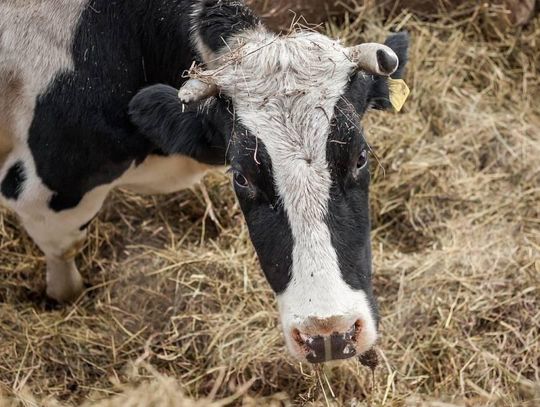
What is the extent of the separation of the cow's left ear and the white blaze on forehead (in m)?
0.27

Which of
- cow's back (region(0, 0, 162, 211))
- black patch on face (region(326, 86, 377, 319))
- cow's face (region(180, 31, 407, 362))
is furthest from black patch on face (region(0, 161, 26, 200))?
black patch on face (region(326, 86, 377, 319))

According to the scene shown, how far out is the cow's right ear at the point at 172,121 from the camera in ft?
13.4

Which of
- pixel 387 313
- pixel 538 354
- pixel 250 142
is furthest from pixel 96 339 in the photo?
pixel 538 354

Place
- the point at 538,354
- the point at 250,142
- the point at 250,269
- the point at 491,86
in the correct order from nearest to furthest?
the point at 250,142 < the point at 538,354 < the point at 250,269 < the point at 491,86

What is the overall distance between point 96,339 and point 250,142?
195cm

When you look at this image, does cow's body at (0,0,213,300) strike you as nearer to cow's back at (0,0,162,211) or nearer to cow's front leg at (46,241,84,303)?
cow's back at (0,0,162,211)

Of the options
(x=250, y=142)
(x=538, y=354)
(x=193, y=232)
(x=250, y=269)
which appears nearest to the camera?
(x=250, y=142)

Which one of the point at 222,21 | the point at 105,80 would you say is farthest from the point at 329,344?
the point at 105,80

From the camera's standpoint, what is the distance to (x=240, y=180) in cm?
377

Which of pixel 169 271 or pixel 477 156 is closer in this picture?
pixel 169 271

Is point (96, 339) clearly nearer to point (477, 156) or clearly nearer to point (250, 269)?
point (250, 269)

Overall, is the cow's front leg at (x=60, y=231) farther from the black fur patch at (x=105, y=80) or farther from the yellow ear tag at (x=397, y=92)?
the yellow ear tag at (x=397, y=92)

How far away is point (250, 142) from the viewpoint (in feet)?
12.1

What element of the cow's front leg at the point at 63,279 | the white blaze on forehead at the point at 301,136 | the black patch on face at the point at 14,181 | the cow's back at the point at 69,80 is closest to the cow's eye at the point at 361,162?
the white blaze on forehead at the point at 301,136
